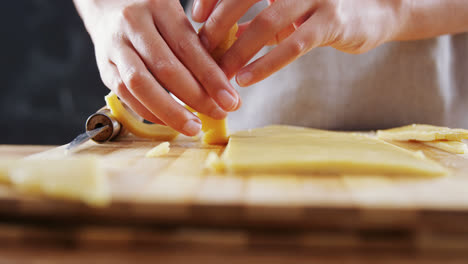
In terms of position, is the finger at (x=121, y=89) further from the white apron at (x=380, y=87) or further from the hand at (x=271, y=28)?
the white apron at (x=380, y=87)

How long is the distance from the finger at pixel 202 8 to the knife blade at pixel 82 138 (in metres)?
0.47

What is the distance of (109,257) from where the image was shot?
2.01 ft

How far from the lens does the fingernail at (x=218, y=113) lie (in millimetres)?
1130

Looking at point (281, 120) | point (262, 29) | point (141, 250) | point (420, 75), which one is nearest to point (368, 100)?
point (420, 75)

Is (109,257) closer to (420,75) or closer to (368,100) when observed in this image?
(368,100)

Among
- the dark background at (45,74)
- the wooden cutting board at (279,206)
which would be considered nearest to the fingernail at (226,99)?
the wooden cutting board at (279,206)

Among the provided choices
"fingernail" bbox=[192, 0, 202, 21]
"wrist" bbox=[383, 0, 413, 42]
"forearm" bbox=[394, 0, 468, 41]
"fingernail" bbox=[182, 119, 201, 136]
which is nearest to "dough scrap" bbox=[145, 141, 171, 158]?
"fingernail" bbox=[182, 119, 201, 136]

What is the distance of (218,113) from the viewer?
3.71 ft

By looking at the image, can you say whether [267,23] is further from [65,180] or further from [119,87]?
[65,180]

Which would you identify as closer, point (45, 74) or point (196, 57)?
point (196, 57)

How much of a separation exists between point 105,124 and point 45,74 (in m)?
1.64

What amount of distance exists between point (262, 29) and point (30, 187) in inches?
28.6

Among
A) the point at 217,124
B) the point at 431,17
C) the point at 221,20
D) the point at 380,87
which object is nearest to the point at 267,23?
the point at 221,20

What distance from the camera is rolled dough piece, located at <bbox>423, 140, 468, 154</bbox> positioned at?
1096 mm
